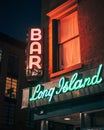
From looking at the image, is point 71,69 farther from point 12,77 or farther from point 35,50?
point 12,77

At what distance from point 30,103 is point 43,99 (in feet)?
2.78

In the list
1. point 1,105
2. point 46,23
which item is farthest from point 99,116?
point 1,105

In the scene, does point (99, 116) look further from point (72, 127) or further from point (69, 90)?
point (72, 127)

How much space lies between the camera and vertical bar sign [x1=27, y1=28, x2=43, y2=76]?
42.5 feet

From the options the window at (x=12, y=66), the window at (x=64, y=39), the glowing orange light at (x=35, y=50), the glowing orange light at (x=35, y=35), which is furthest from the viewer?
the window at (x=12, y=66)

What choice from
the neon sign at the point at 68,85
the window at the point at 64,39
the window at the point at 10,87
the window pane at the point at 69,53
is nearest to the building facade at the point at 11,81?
the window at the point at 10,87

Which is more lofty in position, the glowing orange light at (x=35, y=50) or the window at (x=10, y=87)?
the window at (x=10, y=87)

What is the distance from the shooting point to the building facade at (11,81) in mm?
32719

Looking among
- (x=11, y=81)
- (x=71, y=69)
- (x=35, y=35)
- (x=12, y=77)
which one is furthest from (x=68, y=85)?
(x=12, y=77)

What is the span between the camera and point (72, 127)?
537 inches

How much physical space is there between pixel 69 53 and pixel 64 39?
2.65ft

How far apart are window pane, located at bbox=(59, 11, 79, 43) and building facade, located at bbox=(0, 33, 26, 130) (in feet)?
67.8

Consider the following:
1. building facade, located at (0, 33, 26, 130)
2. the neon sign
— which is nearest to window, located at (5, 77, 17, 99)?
building facade, located at (0, 33, 26, 130)

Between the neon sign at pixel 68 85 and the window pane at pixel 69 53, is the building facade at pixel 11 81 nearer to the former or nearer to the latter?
the window pane at pixel 69 53
